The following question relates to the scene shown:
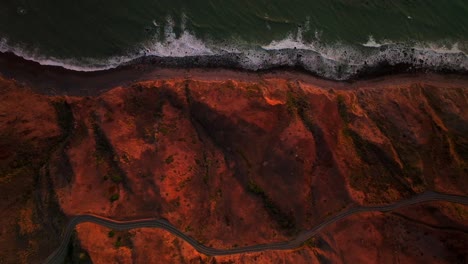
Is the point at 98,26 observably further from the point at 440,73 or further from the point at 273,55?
the point at 440,73

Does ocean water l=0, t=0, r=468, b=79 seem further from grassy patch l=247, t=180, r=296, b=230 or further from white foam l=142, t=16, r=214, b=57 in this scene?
grassy patch l=247, t=180, r=296, b=230

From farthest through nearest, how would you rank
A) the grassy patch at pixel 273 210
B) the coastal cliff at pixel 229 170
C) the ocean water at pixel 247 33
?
the ocean water at pixel 247 33 → the grassy patch at pixel 273 210 → the coastal cliff at pixel 229 170

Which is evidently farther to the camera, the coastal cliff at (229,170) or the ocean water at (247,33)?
the ocean water at (247,33)

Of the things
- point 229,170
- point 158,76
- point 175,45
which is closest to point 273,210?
point 229,170

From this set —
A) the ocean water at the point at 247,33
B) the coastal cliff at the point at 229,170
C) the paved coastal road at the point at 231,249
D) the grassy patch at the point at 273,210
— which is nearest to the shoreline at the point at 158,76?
the ocean water at the point at 247,33

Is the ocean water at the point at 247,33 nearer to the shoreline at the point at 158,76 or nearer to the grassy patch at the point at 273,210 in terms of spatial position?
the shoreline at the point at 158,76

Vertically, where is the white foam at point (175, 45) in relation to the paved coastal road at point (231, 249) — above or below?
above
